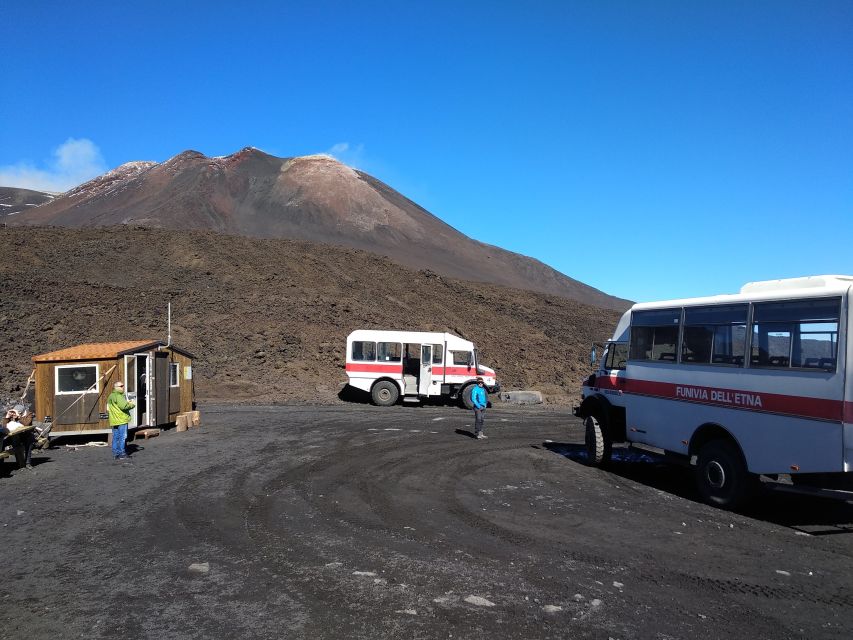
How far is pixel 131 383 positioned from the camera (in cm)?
1736

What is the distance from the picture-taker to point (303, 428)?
19.1m

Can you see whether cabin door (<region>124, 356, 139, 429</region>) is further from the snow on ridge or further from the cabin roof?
the snow on ridge

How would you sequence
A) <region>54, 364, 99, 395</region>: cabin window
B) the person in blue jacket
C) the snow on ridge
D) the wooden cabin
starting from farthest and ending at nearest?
1. the snow on ridge
2. the person in blue jacket
3. <region>54, 364, 99, 395</region>: cabin window
4. the wooden cabin

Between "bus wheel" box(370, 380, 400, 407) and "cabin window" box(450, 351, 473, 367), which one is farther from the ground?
"cabin window" box(450, 351, 473, 367)

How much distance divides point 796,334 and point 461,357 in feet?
56.4

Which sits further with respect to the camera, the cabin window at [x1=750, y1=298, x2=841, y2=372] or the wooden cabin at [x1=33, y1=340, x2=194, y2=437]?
the wooden cabin at [x1=33, y1=340, x2=194, y2=437]

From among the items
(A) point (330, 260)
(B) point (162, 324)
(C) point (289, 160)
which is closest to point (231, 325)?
(B) point (162, 324)

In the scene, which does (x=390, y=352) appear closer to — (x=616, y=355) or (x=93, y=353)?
(x=93, y=353)

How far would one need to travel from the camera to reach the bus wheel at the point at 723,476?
9.93 meters

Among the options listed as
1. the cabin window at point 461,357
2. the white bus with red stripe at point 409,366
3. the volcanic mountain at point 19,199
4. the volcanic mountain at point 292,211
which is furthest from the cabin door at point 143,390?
the volcanic mountain at point 19,199

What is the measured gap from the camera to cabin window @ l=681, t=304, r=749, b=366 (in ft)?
33.8

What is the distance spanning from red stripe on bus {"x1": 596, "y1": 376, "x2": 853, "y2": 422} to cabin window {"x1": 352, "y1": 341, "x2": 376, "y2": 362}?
553 inches

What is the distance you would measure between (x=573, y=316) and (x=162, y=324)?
38711 mm

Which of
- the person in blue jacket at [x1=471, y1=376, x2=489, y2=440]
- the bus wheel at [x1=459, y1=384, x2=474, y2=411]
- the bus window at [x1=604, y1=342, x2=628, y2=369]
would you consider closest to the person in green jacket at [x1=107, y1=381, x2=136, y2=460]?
the person in blue jacket at [x1=471, y1=376, x2=489, y2=440]
